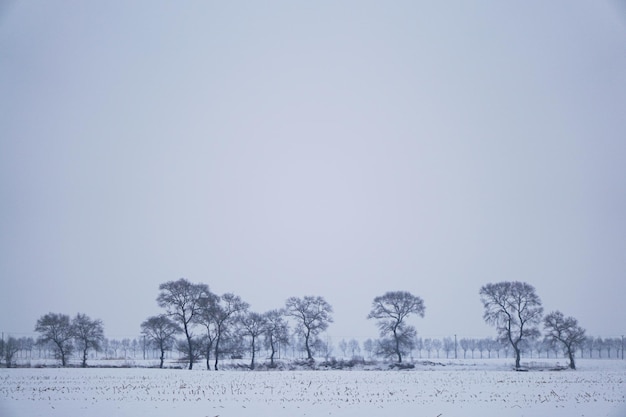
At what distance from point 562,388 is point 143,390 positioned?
26.6 metres

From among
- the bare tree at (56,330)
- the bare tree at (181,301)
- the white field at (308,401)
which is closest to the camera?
the white field at (308,401)

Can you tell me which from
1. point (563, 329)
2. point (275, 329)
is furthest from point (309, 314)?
point (563, 329)

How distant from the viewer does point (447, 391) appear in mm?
29219

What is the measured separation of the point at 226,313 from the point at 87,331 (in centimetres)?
2965

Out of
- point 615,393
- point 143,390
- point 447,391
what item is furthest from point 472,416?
point 143,390

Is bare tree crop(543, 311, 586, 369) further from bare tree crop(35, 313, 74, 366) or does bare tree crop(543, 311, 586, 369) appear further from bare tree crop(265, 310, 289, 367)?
bare tree crop(35, 313, 74, 366)

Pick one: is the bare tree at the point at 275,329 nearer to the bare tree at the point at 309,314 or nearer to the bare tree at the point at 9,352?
the bare tree at the point at 309,314

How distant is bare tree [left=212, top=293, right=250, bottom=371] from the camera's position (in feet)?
227

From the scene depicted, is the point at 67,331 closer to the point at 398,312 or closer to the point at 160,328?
the point at 160,328

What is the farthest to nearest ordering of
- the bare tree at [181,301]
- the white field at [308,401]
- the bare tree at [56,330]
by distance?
the bare tree at [56,330]
the bare tree at [181,301]
the white field at [308,401]

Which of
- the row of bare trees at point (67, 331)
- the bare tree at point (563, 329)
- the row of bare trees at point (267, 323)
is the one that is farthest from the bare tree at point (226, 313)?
the bare tree at point (563, 329)

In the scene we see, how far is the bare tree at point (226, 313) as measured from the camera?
69037 millimetres

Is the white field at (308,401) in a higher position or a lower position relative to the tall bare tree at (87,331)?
higher

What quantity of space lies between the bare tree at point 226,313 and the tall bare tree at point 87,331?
85.1 ft
